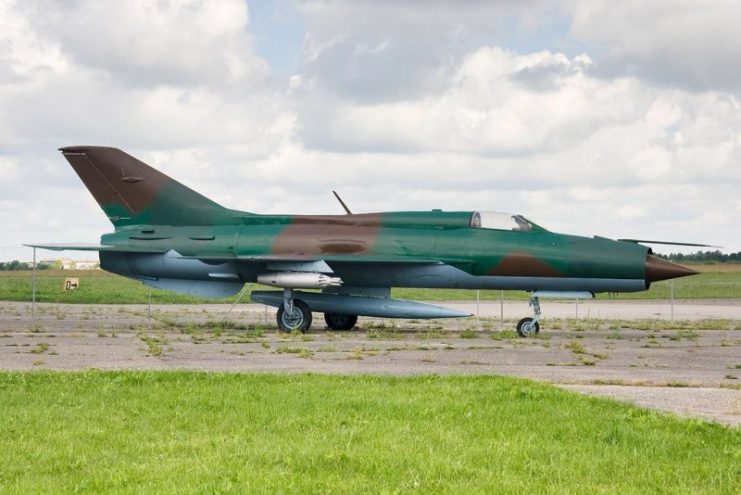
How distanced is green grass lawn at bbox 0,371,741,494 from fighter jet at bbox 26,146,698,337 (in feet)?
38.2

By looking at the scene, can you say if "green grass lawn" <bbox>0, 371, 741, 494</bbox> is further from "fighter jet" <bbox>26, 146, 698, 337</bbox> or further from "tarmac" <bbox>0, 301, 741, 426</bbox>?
"fighter jet" <bbox>26, 146, 698, 337</bbox>

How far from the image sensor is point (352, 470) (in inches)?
281

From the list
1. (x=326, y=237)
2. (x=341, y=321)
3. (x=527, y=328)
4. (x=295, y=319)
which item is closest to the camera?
(x=527, y=328)

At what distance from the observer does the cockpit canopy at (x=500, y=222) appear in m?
23.6

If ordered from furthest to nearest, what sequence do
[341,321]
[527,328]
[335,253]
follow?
[341,321]
[335,253]
[527,328]

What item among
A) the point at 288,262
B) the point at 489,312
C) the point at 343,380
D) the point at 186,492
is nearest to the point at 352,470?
the point at 186,492

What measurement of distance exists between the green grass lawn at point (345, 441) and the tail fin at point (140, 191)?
47.2ft

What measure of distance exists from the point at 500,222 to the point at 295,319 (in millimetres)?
5251

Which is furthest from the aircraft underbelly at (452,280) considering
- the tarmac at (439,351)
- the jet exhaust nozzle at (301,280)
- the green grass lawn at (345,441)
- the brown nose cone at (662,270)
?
the green grass lawn at (345,441)

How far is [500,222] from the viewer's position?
2375cm

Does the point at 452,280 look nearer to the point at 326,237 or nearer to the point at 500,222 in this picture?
the point at 500,222

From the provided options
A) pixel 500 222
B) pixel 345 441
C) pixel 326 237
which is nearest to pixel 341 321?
pixel 326 237

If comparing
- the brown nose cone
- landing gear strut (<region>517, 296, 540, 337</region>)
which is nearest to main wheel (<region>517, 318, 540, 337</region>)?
landing gear strut (<region>517, 296, 540, 337</region>)

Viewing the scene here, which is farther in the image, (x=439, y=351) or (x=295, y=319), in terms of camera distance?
(x=295, y=319)
